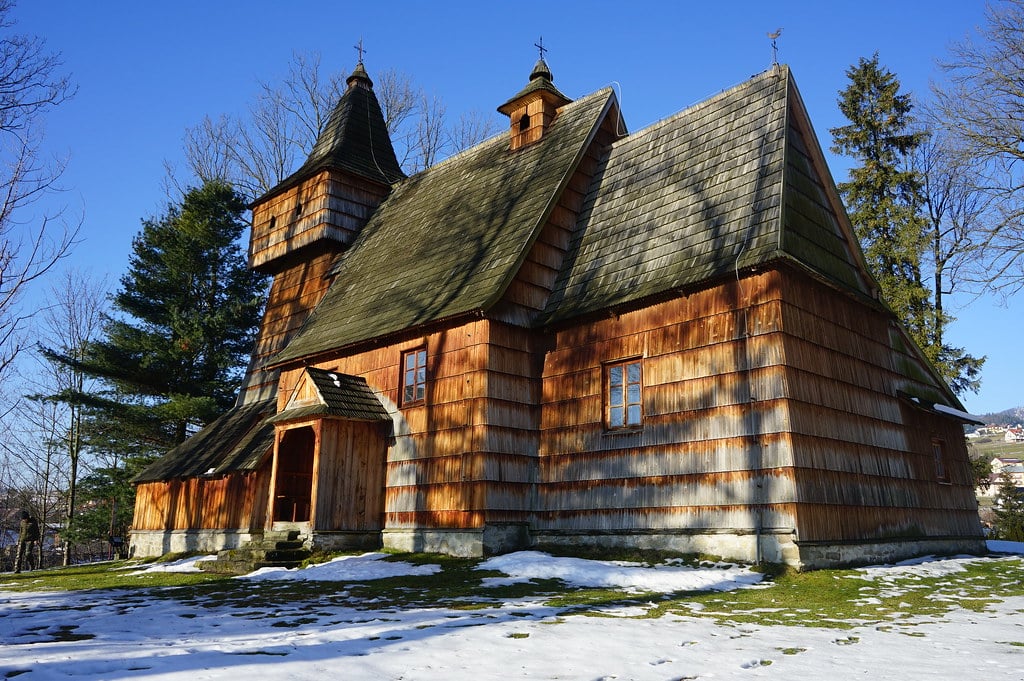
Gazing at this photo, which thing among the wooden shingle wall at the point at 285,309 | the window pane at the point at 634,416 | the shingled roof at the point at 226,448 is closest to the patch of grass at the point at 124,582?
the shingled roof at the point at 226,448

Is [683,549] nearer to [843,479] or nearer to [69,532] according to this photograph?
[843,479]

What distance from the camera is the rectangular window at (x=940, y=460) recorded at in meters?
16.8

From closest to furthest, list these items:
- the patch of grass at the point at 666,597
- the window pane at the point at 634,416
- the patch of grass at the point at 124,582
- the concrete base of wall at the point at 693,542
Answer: the patch of grass at the point at 666,597 < the concrete base of wall at the point at 693,542 < the patch of grass at the point at 124,582 < the window pane at the point at 634,416

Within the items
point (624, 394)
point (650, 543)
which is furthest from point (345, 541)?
point (624, 394)

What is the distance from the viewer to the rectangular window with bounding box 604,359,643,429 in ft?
49.3

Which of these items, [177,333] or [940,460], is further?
[177,333]

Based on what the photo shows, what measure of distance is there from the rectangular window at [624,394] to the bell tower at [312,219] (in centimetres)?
1257

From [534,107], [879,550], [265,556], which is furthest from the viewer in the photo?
[534,107]

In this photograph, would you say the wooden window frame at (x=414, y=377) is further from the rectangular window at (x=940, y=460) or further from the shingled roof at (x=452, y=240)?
the rectangular window at (x=940, y=460)

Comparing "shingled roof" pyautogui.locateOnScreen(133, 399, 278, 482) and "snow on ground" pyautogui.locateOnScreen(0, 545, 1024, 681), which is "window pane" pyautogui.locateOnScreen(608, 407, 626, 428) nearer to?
"snow on ground" pyautogui.locateOnScreen(0, 545, 1024, 681)

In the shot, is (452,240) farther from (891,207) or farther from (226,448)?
(891,207)

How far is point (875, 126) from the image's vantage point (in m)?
29.2

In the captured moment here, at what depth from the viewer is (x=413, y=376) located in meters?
17.7

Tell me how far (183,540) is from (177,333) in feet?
40.3
